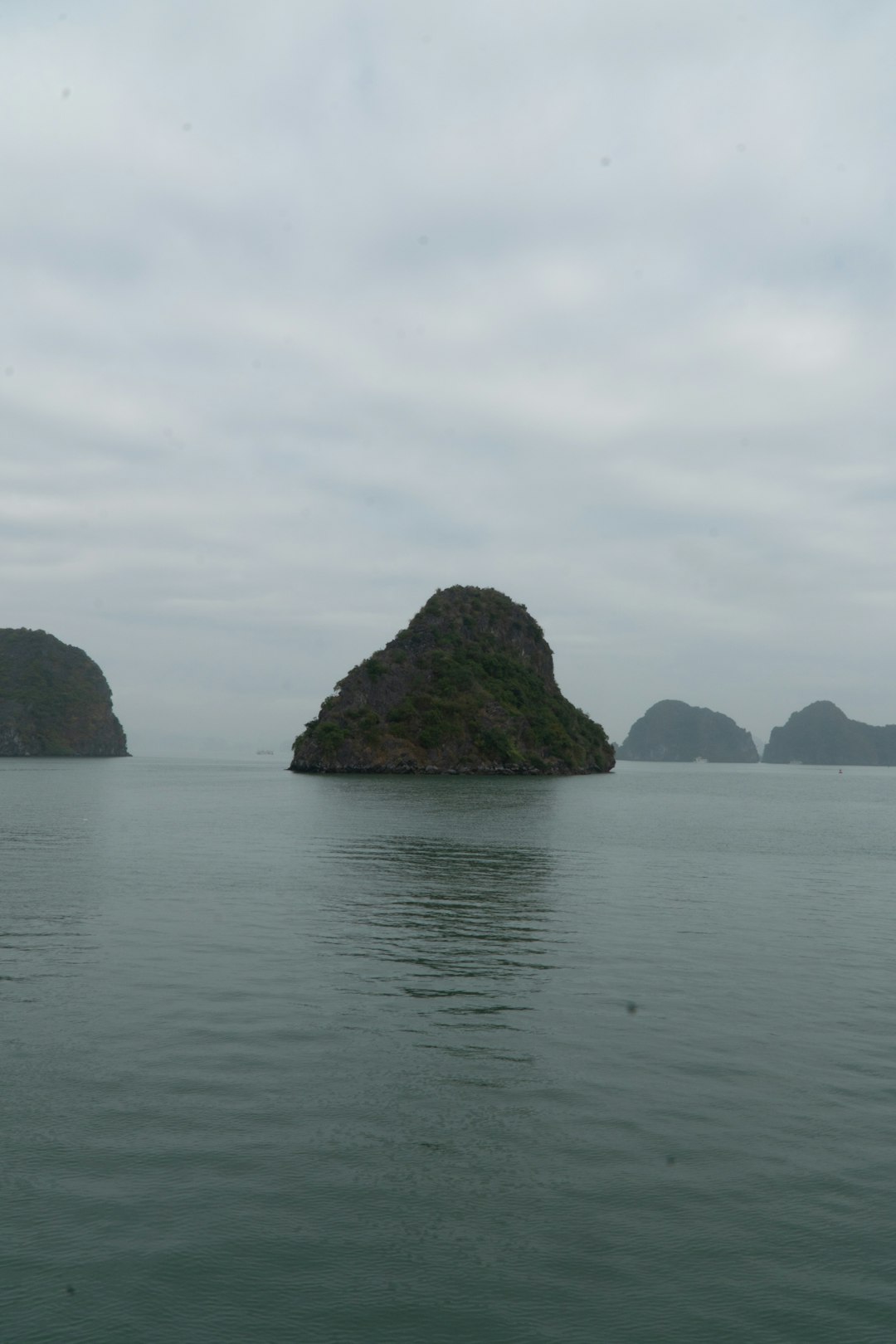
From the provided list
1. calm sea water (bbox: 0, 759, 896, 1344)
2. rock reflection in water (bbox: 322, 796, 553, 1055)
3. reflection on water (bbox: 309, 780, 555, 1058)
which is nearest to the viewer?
calm sea water (bbox: 0, 759, 896, 1344)

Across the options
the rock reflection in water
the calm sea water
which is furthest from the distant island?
the calm sea water

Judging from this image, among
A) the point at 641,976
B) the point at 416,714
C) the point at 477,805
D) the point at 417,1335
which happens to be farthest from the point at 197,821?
the point at 416,714

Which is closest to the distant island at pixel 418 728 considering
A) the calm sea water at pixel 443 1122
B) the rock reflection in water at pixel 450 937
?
the rock reflection in water at pixel 450 937

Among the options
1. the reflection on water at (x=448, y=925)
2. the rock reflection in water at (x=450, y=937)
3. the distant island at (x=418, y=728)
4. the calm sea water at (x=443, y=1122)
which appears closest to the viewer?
the calm sea water at (x=443, y=1122)

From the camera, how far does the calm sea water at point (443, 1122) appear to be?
30.0ft

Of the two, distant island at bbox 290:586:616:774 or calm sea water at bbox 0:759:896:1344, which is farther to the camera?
distant island at bbox 290:586:616:774

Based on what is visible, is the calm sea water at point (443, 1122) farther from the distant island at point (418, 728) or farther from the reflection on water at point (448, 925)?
the distant island at point (418, 728)

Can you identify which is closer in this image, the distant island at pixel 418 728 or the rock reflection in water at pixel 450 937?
the rock reflection in water at pixel 450 937

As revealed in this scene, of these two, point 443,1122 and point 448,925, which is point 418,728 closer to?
point 448,925

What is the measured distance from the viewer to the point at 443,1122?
43.9ft

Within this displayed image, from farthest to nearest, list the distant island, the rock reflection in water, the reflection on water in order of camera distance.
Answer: the distant island
the reflection on water
the rock reflection in water

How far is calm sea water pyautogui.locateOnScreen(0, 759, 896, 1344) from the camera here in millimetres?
9141

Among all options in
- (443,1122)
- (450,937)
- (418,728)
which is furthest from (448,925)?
(418,728)

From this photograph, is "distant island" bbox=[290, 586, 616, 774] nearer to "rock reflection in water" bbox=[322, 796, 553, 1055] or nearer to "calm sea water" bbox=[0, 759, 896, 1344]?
"rock reflection in water" bbox=[322, 796, 553, 1055]
